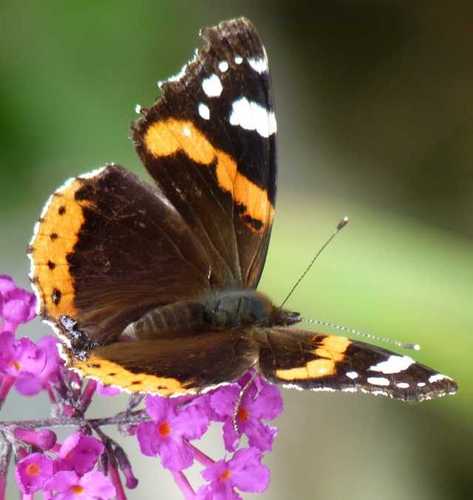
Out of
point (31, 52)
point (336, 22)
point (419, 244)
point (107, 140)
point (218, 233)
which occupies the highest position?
point (336, 22)

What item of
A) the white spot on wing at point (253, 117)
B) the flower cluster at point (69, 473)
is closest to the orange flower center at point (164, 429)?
the flower cluster at point (69, 473)

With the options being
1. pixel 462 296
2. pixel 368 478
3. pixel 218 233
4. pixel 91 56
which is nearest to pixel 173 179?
pixel 218 233

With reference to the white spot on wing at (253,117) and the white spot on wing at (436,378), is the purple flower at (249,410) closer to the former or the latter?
the white spot on wing at (436,378)

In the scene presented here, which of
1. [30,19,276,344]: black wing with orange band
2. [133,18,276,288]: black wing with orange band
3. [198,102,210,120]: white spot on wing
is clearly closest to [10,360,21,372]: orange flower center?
[30,19,276,344]: black wing with orange band

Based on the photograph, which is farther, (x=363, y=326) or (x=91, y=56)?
(x=91, y=56)

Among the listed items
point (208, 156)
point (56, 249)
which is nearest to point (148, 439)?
point (56, 249)

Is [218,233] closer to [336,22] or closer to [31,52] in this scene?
[31,52]

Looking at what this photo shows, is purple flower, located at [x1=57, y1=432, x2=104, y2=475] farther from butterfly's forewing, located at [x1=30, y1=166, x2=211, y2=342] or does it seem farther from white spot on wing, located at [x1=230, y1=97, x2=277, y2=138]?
white spot on wing, located at [x1=230, y1=97, x2=277, y2=138]
